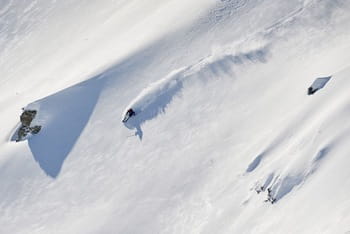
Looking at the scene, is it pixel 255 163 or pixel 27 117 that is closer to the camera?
pixel 255 163

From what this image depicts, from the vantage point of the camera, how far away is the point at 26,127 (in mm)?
30359

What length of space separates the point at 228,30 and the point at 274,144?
8936mm

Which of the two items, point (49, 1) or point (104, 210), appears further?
point (49, 1)

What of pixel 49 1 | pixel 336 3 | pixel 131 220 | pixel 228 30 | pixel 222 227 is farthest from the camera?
pixel 49 1

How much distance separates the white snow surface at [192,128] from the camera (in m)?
21.7

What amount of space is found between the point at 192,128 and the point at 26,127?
971 centimetres

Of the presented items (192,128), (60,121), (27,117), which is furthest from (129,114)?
(27,117)

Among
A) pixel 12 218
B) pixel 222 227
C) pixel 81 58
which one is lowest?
pixel 222 227

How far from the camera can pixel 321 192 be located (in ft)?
64.4

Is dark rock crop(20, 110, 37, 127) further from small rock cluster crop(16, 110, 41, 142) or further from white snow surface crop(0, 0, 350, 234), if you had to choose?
white snow surface crop(0, 0, 350, 234)

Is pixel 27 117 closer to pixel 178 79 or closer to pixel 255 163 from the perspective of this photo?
pixel 178 79

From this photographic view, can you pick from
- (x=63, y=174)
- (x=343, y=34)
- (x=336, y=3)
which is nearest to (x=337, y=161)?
(x=343, y=34)

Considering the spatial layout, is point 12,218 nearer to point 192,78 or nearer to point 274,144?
point 192,78

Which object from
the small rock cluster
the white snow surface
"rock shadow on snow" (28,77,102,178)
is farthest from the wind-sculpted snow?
the small rock cluster
